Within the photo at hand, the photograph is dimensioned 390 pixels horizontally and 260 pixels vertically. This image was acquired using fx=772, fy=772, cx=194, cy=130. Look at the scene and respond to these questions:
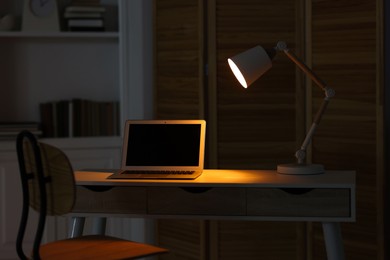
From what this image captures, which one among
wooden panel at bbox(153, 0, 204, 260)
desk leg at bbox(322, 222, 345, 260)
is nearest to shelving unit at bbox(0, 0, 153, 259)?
wooden panel at bbox(153, 0, 204, 260)

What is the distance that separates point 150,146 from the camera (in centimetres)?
317

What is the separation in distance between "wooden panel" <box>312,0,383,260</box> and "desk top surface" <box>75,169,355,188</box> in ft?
2.24

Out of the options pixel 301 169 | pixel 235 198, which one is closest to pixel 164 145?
pixel 235 198

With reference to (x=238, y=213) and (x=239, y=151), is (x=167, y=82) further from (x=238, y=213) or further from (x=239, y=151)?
(x=238, y=213)

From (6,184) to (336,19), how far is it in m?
1.94

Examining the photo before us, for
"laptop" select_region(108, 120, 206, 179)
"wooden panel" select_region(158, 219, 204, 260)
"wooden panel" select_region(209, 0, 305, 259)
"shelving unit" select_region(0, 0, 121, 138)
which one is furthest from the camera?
"shelving unit" select_region(0, 0, 121, 138)

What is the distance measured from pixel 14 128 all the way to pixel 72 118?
32cm

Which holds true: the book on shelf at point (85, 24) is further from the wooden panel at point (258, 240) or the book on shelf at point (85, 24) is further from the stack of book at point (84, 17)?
the wooden panel at point (258, 240)

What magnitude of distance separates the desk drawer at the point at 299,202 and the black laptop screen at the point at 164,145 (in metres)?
0.39

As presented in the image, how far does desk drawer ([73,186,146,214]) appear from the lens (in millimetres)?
2912

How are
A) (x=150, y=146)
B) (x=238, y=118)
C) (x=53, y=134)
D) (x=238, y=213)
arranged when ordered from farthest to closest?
(x=53, y=134), (x=238, y=118), (x=150, y=146), (x=238, y=213)

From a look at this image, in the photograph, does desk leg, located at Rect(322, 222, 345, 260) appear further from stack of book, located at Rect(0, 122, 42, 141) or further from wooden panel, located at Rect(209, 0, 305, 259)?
stack of book, located at Rect(0, 122, 42, 141)

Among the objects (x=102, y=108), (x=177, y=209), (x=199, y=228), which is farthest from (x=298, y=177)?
(x=102, y=108)

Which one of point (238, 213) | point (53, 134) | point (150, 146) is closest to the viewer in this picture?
point (238, 213)
